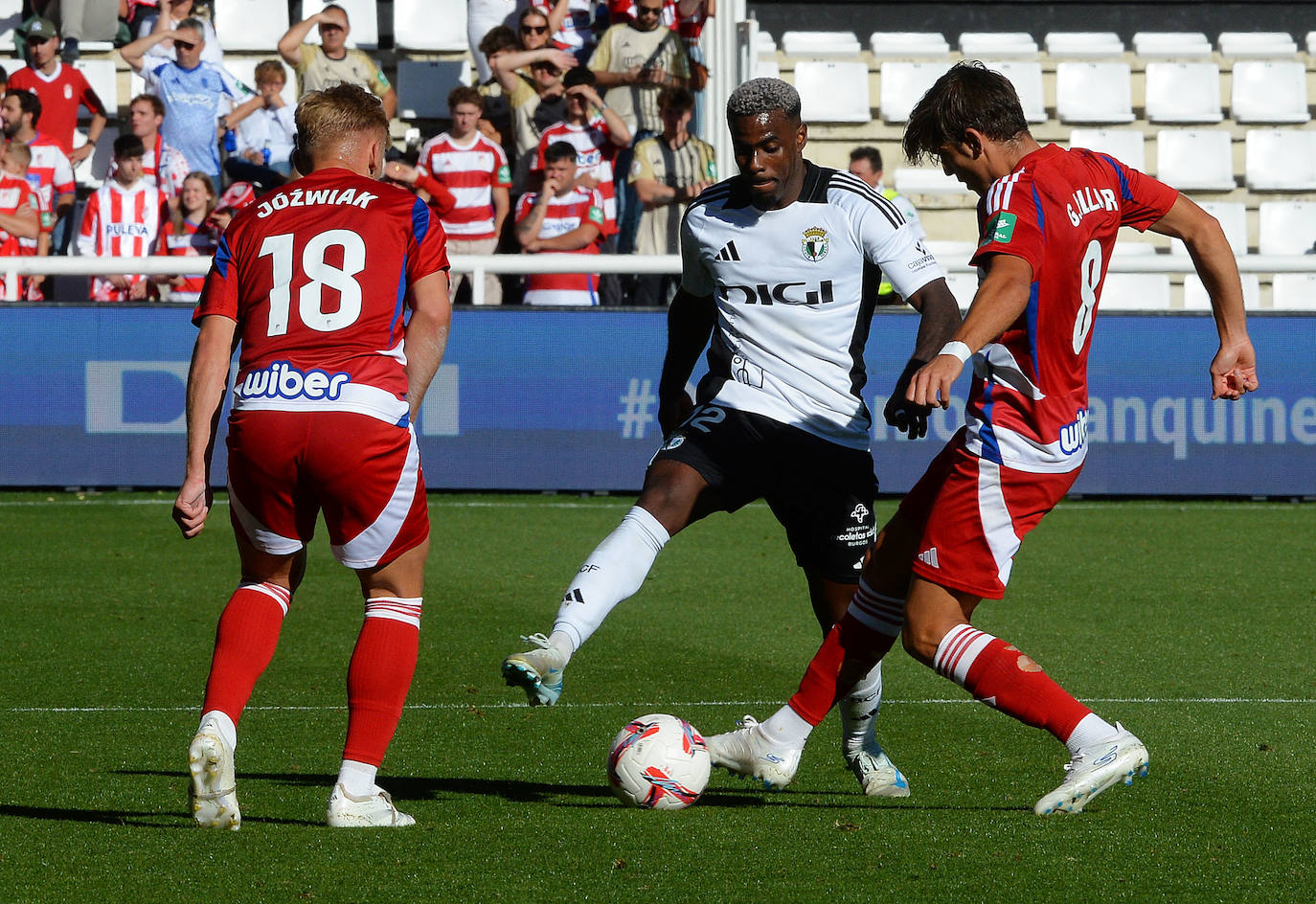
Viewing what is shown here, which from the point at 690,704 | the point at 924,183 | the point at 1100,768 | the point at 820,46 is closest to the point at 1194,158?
the point at 924,183

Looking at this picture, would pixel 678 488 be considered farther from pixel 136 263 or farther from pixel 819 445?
pixel 136 263

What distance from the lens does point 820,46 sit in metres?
17.9

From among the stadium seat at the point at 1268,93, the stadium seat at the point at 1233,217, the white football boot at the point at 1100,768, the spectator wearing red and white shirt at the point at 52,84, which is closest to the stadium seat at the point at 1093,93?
the stadium seat at the point at 1268,93

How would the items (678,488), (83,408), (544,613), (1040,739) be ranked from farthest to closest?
(83,408) < (544,613) < (1040,739) < (678,488)

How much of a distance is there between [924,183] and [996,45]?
205 cm

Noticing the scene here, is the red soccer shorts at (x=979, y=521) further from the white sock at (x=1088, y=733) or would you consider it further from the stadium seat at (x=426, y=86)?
the stadium seat at (x=426, y=86)

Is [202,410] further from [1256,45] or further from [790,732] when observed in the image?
[1256,45]

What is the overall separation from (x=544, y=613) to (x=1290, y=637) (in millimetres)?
3196

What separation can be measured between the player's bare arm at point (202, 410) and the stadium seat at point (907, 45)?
1438 centimetres

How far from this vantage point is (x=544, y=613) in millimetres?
7938

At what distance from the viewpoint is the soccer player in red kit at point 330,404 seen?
166 inches

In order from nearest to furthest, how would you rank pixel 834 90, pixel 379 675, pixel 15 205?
pixel 379 675 → pixel 15 205 → pixel 834 90

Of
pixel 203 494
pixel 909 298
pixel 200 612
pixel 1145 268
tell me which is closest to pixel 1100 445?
pixel 1145 268

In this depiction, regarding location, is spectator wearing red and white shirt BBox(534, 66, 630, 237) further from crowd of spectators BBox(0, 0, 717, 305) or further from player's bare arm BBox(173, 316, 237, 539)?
player's bare arm BBox(173, 316, 237, 539)
